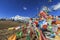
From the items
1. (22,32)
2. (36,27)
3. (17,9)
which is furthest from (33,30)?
(17,9)

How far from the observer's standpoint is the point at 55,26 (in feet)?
17.0

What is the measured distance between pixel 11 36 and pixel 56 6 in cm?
157

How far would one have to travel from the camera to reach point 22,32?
5445mm

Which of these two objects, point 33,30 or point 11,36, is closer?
point 33,30

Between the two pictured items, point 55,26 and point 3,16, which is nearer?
point 55,26

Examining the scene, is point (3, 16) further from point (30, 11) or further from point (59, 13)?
point (59, 13)

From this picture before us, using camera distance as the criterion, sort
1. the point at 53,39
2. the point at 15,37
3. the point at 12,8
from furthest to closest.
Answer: the point at 12,8
the point at 15,37
the point at 53,39

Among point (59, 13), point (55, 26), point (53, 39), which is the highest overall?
point (59, 13)

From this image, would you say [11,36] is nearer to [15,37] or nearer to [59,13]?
[15,37]

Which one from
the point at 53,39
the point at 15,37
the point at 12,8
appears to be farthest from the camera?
the point at 12,8

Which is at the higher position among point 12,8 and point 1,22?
point 12,8

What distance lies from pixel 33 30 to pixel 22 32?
0.46 m

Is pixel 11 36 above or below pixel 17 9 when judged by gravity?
below


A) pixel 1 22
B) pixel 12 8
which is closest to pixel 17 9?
pixel 12 8
